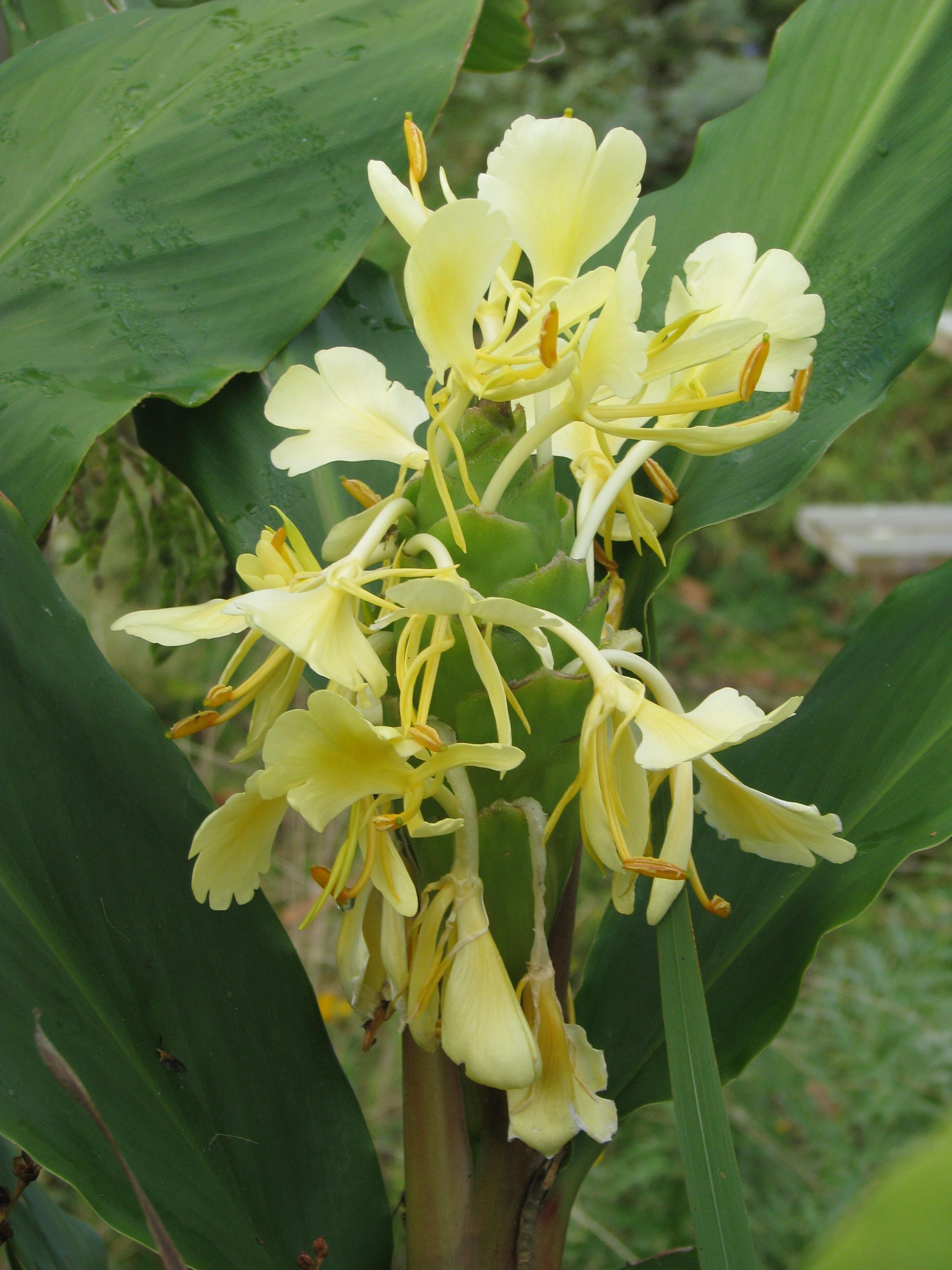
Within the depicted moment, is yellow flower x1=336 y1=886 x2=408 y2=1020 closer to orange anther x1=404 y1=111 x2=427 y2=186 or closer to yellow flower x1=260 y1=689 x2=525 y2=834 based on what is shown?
yellow flower x1=260 y1=689 x2=525 y2=834

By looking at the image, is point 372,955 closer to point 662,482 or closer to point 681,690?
point 662,482

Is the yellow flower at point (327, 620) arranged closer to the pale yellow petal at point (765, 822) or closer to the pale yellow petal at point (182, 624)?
the pale yellow petal at point (182, 624)

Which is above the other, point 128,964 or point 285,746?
point 285,746

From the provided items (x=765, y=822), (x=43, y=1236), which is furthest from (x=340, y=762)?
(x=43, y=1236)

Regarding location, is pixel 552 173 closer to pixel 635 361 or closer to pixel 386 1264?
pixel 635 361

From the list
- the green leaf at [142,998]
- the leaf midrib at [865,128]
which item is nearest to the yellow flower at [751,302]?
the leaf midrib at [865,128]

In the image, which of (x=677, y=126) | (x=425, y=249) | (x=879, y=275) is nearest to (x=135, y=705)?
(x=425, y=249)
